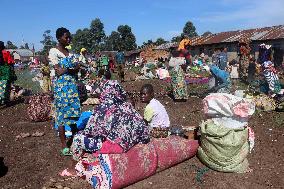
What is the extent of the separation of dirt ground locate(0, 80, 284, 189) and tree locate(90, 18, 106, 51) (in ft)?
244

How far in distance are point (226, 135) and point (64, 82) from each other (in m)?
2.43

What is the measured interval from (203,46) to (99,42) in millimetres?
54510

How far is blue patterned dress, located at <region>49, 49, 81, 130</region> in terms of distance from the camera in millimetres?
5062

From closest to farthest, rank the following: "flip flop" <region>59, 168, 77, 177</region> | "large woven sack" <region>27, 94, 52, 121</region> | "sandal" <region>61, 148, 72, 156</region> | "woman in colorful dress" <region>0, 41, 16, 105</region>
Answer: "flip flop" <region>59, 168, 77, 177</region> → "sandal" <region>61, 148, 72, 156</region> → "large woven sack" <region>27, 94, 52, 121</region> → "woman in colorful dress" <region>0, 41, 16, 105</region>

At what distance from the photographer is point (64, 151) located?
208 inches

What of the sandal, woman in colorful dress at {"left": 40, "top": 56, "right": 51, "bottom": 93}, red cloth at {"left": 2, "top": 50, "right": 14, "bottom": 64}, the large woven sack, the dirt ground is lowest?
the dirt ground

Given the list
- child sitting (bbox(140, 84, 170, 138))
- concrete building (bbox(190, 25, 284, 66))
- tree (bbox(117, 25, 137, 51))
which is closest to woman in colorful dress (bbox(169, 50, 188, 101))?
child sitting (bbox(140, 84, 170, 138))

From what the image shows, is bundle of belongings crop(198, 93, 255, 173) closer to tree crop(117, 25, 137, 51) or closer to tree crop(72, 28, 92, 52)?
tree crop(117, 25, 137, 51)

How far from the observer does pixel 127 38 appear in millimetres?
65312

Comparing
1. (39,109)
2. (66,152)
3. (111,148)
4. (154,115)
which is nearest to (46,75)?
(39,109)

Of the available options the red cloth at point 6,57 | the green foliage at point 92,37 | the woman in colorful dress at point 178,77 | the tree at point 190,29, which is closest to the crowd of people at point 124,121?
the woman in colorful dress at point 178,77

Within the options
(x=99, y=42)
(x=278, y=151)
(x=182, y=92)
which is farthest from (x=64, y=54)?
(x=99, y=42)

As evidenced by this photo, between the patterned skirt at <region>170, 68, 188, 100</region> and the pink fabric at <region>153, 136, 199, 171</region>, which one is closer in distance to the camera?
the pink fabric at <region>153, 136, 199, 171</region>

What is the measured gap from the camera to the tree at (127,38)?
64.8 meters
